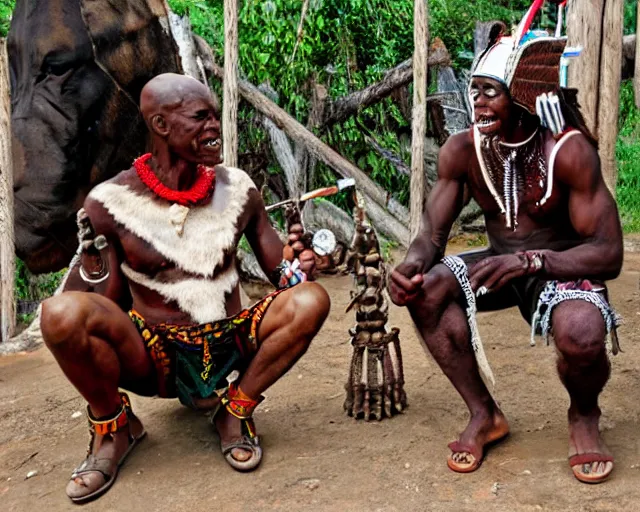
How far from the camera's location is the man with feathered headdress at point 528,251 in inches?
106

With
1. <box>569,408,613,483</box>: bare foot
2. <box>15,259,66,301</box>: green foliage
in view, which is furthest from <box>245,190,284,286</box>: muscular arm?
<box>15,259,66,301</box>: green foliage

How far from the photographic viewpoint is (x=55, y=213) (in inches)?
267

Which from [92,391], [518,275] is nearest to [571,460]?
[518,275]

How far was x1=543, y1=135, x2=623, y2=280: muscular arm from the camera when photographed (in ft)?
9.03

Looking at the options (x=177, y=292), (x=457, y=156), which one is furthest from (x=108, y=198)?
(x=457, y=156)

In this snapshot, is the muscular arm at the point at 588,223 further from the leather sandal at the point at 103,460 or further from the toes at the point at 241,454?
the leather sandal at the point at 103,460

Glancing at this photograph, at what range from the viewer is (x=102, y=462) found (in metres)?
2.88

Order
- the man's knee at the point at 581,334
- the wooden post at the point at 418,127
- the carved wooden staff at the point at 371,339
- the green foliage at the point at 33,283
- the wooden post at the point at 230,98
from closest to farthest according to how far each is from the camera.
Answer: the man's knee at the point at 581,334, the carved wooden staff at the point at 371,339, the wooden post at the point at 418,127, the wooden post at the point at 230,98, the green foliage at the point at 33,283

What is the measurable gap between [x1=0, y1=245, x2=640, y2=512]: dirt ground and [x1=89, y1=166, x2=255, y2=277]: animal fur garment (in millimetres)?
790

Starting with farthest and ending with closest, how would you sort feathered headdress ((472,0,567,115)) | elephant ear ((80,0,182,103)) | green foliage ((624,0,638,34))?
1. green foliage ((624,0,638,34))
2. elephant ear ((80,0,182,103))
3. feathered headdress ((472,0,567,115))

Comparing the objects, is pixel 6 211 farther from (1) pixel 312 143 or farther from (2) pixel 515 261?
(2) pixel 515 261

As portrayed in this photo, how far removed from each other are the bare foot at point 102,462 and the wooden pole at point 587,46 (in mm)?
3515

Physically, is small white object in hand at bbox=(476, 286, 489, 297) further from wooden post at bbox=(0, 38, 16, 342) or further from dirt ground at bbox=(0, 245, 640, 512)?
wooden post at bbox=(0, 38, 16, 342)

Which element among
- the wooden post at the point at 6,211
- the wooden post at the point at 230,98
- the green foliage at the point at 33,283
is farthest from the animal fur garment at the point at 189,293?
the green foliage at the point at 33,283
